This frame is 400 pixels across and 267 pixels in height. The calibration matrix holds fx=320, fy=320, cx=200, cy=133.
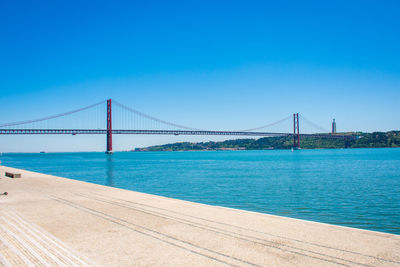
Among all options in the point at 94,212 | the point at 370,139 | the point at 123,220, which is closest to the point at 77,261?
the point at 123,220

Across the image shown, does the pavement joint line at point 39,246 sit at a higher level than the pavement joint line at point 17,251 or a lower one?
lower

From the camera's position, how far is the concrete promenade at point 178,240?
448 centimetres

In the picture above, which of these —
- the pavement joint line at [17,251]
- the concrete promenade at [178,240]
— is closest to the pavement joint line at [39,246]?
the concrete promenade at [178,240]

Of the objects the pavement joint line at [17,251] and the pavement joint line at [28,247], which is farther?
the pavement joint line at [28,247]

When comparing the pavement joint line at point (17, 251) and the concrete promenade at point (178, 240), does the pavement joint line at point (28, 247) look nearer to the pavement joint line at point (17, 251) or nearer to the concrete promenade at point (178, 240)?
the concrete promenade at point (178, 240)

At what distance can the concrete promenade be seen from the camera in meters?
4.48

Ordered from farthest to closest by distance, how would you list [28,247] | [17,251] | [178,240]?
[178,240] → [28,247] → [17,251]

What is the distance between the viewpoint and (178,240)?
549 cm

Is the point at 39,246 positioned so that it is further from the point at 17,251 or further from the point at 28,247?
the point at 17,251

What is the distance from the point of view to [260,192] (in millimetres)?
14766

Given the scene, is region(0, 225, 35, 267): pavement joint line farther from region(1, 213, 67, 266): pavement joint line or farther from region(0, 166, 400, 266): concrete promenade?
region(1, 213, 67, 266): pavement joint line

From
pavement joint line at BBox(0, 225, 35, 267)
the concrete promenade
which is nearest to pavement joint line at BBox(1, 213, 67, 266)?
the concrete promenade

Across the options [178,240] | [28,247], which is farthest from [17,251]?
[178,240]

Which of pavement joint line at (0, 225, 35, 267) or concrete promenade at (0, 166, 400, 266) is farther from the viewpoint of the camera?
concrete promenade at (0, 166, 400, 266)
